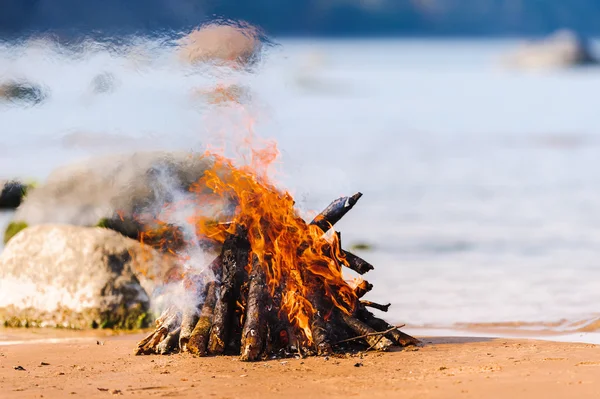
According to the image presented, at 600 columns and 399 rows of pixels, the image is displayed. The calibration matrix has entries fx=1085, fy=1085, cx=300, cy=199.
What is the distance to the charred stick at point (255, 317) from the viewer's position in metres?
8.83

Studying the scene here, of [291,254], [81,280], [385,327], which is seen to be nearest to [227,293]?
[291,254]

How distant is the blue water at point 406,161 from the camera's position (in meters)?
11.4

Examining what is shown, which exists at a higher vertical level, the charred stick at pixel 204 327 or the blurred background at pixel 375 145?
the blurred background at pixel 375 145

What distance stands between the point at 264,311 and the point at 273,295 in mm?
198

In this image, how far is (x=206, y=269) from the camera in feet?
30.6

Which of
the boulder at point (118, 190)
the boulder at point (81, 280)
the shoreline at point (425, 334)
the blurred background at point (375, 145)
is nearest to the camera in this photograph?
the shoreline at point (425, 334)

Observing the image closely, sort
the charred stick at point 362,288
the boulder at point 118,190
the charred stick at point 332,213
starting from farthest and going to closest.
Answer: the boulder at point 118,190
the charred stick at point 332,213
the charred stick at point 362,288

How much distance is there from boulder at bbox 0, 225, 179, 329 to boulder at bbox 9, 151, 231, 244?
284mm

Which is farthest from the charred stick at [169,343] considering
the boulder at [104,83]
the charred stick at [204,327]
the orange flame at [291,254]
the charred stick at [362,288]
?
the boulder at [104,83]

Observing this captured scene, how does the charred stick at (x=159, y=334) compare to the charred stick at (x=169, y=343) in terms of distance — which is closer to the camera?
the charred stick at (x=169, y=343)

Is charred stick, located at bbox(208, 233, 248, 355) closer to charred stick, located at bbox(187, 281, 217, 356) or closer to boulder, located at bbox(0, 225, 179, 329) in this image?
charred stick, located at bbox(187, 281, 217, 356)

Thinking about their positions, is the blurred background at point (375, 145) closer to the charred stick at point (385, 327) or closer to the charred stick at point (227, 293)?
the charred stick at point (227, 293)

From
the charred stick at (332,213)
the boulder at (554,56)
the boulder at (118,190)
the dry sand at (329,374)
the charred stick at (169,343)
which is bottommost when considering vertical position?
the dry sand at (329,374)

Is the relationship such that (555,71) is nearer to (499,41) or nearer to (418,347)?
(499,41)
